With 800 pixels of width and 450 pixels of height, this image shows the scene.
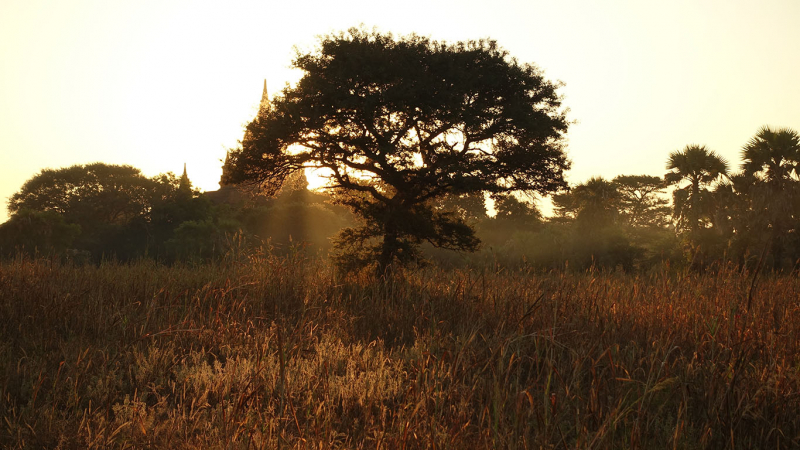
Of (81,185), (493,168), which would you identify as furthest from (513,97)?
(81,185)

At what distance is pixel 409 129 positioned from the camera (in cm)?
1432

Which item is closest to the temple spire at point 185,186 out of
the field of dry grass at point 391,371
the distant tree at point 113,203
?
the distant tree at point 113,203

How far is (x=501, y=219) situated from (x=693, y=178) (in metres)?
16.1

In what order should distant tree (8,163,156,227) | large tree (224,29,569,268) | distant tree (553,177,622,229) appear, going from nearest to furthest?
large tree (224,29,569,268) → distant tree (553,177,622,229) → distant tree (8,163,156,227)

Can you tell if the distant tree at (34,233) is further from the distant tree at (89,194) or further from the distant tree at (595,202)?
the distant tree at (595,202)

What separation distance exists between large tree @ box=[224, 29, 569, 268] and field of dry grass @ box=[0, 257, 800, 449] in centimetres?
553

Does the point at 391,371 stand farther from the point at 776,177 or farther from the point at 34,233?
the point at 34,233

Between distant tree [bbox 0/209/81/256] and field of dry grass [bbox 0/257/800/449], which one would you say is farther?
distant tree [bbox 0/209/81/256]

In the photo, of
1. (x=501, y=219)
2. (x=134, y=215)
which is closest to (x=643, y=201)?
(x=501, y=219)

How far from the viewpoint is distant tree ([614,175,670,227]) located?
48.1 metres

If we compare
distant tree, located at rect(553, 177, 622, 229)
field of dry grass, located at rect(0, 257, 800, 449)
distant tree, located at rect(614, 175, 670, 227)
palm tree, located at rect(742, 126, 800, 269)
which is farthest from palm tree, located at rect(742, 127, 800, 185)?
distant tree, located at rect(614, 175, 670, 227)

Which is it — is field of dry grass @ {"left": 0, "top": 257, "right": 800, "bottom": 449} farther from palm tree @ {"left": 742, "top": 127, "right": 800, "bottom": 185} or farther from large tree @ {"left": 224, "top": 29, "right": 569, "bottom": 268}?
palm tree @ {"left": 742, "top": 127, "right": 800, "bottom": 185}

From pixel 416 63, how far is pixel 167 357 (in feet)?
35.3

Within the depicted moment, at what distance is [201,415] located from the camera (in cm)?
393
